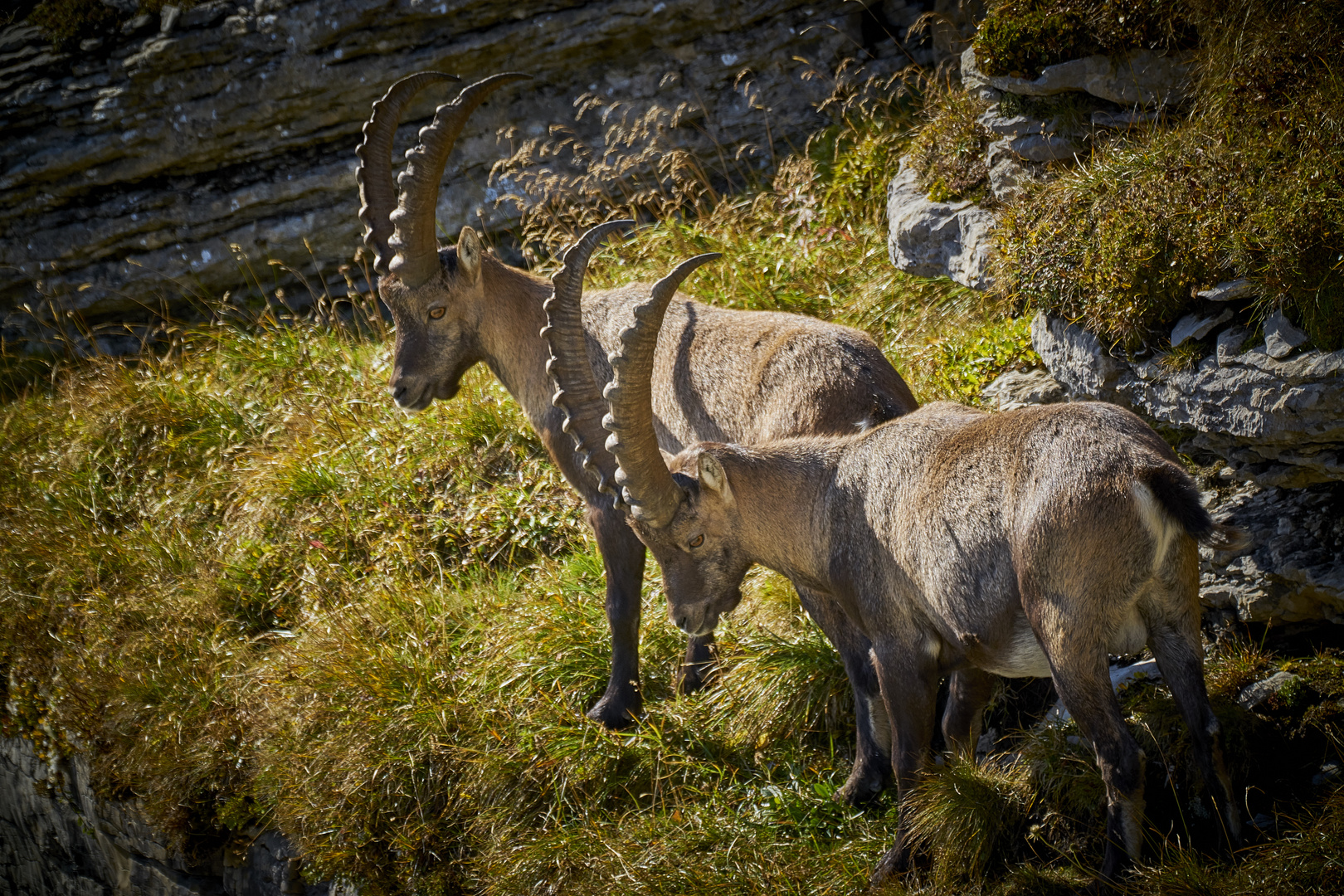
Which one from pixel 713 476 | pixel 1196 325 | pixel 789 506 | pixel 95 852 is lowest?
pixel 95 852

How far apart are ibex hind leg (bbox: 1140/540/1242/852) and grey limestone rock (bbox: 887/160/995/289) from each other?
10.3ft

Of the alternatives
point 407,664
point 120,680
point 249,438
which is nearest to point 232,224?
point 249,438

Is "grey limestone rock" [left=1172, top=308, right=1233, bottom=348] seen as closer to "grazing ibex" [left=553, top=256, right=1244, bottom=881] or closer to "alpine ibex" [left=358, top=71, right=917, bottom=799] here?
"grazing ibex" [left=553, top=256, right=1244, bottom=881]

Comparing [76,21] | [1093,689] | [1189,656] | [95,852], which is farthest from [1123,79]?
[76,21]

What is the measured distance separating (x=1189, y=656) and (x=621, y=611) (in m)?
3.37

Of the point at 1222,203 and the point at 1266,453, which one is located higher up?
the point at 1222,203

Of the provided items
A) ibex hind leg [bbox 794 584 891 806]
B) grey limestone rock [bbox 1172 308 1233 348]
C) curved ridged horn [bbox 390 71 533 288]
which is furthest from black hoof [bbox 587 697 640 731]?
grey limestone rock [bbox 1172 308 1233 348]

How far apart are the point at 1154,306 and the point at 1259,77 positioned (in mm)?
1430

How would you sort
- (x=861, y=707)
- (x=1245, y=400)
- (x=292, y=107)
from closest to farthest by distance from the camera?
(x=1245, y=400) < (x=861, y=707) < (x=292, y=107)

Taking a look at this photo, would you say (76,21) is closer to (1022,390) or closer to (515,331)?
(515,331)

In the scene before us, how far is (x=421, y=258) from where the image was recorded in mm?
6750

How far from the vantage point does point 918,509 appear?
4625 millimetres

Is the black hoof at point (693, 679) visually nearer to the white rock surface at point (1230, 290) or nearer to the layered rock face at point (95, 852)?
the layered rock face at point (95, 852)

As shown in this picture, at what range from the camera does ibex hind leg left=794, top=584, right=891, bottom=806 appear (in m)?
5.40
